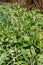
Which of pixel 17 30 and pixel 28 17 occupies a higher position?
pixel 17 30

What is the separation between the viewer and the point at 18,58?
4125 millimetres

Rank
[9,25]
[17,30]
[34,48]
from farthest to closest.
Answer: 1. [9,25]
2. [17,30]
3. [34,48]

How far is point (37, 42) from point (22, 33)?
0.90 meters

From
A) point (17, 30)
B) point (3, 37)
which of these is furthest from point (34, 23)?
point (3, 37)

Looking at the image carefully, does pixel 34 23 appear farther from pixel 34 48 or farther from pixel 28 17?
pixel 34 48

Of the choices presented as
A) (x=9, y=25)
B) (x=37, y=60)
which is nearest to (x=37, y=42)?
(x=37, y=60)

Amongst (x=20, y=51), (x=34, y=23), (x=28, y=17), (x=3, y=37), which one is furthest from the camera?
(x=28, y=17)

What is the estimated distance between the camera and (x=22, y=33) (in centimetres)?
552

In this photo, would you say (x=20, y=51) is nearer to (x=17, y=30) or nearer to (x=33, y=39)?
(x=33, y=39)

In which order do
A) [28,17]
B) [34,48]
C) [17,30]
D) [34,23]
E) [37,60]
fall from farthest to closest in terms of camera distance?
[28,17]
[34,23]
[17,30]
[34,48]
[37,60]

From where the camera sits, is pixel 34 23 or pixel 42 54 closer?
pixel 42 54

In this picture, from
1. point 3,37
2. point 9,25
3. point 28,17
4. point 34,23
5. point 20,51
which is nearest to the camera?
point 20,51

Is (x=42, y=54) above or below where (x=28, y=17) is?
above

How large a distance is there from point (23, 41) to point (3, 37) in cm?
59
